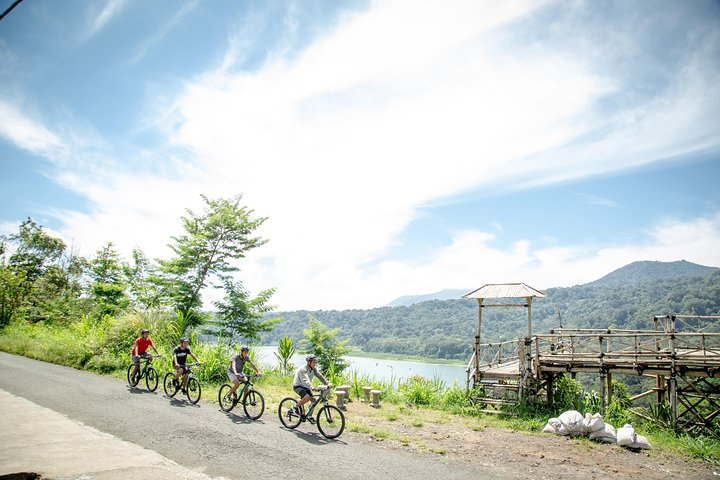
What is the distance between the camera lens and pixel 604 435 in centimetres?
1134

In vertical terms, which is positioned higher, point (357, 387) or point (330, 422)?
point (330, 422)

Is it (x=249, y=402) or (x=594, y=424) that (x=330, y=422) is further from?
(x=594, y=424)

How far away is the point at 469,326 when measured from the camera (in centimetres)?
13125

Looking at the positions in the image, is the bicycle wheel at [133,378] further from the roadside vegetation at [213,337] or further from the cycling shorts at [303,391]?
the cycling shorts at [303,391]

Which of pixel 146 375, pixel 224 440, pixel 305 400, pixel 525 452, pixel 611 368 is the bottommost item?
pixel 525 452

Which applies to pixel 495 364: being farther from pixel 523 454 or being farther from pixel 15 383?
pixel 15 383

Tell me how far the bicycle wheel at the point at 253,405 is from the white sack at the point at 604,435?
32.3 ft

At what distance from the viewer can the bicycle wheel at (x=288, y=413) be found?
36.6ft

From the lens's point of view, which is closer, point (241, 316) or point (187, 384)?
point (187, 384)

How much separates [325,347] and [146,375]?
34.0ft

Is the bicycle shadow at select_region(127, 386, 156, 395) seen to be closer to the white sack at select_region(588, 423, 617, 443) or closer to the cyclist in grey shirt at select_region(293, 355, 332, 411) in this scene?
the cyclist in grey shirt at select_region(293, 355, 332, 411)

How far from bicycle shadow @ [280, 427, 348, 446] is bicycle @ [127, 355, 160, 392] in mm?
7118

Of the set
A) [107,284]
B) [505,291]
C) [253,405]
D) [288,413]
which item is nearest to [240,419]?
[253,405]

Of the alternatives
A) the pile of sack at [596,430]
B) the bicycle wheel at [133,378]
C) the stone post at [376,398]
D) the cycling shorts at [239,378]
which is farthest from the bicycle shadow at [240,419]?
the pile of sack at [596,430]
